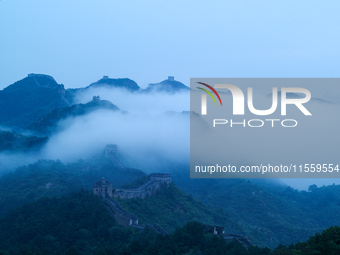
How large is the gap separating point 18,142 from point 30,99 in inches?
1270

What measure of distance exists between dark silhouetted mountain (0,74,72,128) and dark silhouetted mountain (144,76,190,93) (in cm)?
2515

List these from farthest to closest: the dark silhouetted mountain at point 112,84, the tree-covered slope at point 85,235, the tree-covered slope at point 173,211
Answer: the dark silhouetted mountain at point 112,84 < the tree-covered slope at point 173,211 < the tree-covered slope at point 85,235

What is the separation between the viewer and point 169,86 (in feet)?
418

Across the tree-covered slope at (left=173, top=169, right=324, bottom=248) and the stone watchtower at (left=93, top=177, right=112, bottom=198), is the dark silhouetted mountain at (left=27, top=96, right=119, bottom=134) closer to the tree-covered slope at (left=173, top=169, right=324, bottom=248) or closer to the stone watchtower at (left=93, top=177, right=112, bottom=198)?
the tree-covered slope at (left=173, top=169, right=324, bottom=248)

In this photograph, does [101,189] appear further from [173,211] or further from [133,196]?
[173,211]

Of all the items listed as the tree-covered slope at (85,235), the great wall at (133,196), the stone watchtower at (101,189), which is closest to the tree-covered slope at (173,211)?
the great wall at (133,196)

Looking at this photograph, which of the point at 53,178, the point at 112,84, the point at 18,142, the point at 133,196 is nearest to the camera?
the point at 133,196

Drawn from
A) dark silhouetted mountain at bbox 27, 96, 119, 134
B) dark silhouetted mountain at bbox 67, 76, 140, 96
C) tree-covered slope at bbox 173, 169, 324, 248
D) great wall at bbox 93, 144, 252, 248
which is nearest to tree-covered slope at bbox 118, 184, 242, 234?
great wall at bbox 93, 144, 252, 248

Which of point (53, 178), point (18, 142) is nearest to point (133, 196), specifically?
point (53, 178)

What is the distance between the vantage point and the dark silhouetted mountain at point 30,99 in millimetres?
102625

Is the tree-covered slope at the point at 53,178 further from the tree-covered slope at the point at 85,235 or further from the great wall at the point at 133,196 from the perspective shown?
A: the tree-covered slope at the point at 85,235

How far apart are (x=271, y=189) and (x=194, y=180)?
15509mm

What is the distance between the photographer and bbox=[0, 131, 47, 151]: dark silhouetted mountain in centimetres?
7895

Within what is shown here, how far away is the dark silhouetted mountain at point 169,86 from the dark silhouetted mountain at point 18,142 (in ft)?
163
